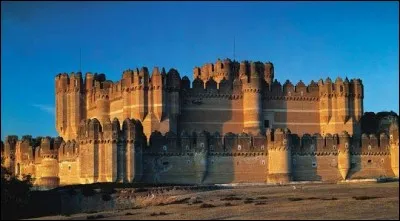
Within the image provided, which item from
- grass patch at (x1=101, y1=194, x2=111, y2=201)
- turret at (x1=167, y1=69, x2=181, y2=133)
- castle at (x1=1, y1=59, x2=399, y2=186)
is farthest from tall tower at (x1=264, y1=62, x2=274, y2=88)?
grass patch at (x1=101, y1=194, x2=111, y2=201)

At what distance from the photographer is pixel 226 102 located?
78.1m

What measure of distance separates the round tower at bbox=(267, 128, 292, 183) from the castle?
3.5 inches

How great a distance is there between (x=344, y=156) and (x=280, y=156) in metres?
6.55

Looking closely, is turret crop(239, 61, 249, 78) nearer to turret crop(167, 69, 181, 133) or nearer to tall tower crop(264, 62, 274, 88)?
tall tower crop(264, 62, 274, 88)

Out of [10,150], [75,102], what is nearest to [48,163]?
[10,150]

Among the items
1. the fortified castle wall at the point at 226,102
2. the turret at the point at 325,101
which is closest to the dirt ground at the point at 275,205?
the fortified castle wall at the point at 226,102

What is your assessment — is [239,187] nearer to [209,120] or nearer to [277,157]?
[277,157]

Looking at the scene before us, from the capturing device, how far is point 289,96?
3174 inches

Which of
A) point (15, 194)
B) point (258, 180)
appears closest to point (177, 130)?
point (258, 180)

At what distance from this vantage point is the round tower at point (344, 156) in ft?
236

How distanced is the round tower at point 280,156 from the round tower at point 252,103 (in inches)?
293

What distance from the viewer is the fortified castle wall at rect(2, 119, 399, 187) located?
65125 millimetres

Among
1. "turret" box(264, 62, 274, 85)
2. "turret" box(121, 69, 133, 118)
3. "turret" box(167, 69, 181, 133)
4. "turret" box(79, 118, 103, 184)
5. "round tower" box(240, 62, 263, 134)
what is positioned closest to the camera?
"turret" box(79, 118, 103, 184)

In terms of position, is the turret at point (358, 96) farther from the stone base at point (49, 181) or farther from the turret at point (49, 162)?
the stone base at point (49, 181)
